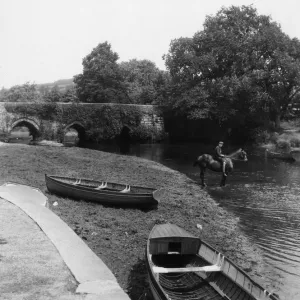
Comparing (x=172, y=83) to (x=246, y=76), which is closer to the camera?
(x=246, y=76)

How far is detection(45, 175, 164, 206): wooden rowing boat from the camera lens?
573 inches

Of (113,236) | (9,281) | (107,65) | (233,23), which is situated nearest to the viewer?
(9,281)

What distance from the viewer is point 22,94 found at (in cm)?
9519

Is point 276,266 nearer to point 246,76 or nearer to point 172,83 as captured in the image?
point 246,76

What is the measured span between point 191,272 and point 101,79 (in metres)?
54.8

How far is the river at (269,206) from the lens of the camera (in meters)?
10.3

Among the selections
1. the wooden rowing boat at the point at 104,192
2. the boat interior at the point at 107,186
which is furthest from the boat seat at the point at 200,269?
the boat interior at the point at 107,186

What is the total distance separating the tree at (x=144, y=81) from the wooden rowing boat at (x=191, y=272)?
45842mm

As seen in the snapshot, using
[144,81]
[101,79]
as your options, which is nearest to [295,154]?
[101,79]

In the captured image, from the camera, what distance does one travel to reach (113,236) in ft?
37.5

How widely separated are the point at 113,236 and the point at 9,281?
4703mm

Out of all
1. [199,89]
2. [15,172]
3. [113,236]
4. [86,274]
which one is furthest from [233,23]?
[86,274]

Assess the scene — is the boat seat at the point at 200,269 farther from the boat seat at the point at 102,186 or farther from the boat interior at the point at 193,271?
the boat seat at the point at 102,186

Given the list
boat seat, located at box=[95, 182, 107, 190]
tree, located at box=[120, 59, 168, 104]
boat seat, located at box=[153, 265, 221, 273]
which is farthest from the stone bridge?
boat seat, located at box=[153, 265, 221, 273]
